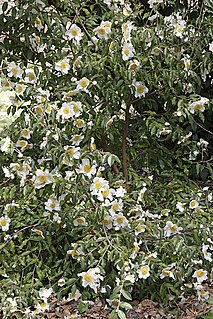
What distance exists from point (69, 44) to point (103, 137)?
510mm

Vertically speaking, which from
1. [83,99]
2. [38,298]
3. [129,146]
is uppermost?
[83,99]

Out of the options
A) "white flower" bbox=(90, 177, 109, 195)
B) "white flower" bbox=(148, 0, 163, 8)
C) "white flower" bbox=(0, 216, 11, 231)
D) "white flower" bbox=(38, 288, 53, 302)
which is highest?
"white flower" bbox=(148, 0, 163, 8)

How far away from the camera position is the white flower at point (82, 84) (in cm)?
236

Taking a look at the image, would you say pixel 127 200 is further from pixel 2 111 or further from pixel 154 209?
pixel 2 111

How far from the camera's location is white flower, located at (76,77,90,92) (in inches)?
92.9

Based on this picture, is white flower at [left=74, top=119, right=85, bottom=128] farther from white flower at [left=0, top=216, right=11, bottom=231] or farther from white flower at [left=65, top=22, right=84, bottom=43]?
white flower at [left=0, top=216, right=11, bottom=231]

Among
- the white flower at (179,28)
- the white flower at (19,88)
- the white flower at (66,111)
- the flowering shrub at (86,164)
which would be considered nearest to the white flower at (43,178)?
the flowering shrub at (86,164)

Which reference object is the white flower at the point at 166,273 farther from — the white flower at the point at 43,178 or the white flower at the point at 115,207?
the white flower at the point at 43,178

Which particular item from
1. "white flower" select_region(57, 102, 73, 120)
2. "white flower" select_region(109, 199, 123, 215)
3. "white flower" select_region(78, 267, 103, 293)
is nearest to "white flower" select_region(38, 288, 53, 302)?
"white flower" select_region(78, 267, 103, 293)

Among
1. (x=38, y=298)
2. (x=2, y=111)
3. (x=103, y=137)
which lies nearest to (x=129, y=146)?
(x=103, y=137)

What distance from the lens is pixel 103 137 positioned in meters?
2.73

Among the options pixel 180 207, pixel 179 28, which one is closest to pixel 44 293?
pixel 180 207

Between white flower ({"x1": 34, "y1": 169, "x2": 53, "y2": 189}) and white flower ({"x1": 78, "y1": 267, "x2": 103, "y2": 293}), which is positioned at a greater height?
white flower ({"x1": 34, "y1": 169, "x2": 53, "y2": 189})

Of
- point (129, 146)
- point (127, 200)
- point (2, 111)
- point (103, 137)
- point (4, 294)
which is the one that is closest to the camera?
point (4, 294)
